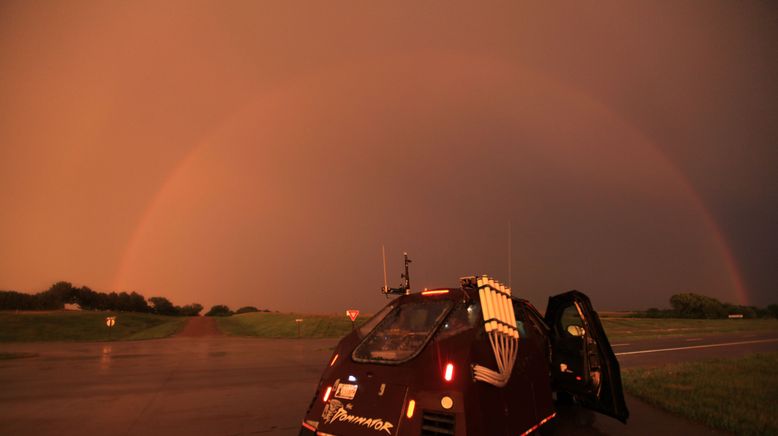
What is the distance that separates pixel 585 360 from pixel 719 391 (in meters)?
5.49

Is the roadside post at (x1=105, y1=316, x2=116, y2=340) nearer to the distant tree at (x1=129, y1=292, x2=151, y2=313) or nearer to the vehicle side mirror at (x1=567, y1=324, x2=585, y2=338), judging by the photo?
the vehicle side mirror at (x1=567, y1=324, x2=585, y2=338)

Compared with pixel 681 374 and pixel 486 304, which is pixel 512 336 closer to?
pixel 486 304

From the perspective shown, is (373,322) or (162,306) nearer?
(373,322)

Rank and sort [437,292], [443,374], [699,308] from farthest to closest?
[699,308]
[437,292]
[443,374]

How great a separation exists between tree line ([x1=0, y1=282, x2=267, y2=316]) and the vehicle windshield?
110520mm

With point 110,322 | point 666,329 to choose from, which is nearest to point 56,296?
point 110,322

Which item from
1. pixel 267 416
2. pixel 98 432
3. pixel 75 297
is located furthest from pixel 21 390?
pixel 75 297

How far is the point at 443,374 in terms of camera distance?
415cm

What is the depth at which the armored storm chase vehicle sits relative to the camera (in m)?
4.04

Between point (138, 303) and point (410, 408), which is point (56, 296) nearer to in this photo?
point (138, 303)

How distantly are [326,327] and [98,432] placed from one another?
34.9 m

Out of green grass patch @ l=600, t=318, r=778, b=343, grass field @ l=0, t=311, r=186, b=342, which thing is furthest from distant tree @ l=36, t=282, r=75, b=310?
green grass patch @ l=600, t=318, r=778, b=343

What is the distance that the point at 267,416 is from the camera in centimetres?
820

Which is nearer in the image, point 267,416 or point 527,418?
point 527,418
